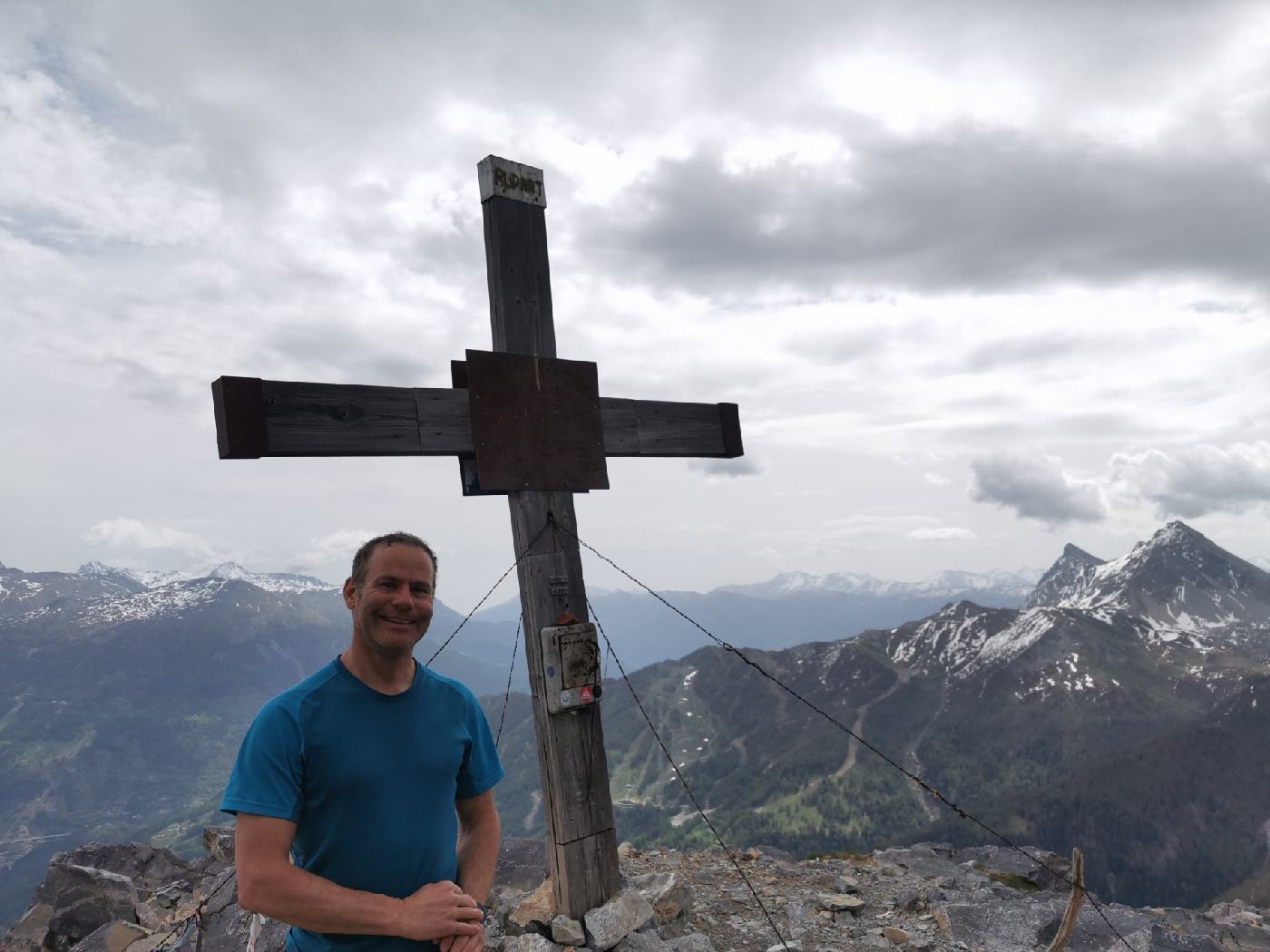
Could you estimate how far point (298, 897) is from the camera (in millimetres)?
3088

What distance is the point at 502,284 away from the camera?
7.93 m

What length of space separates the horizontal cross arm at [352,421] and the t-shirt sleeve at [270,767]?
3249mm

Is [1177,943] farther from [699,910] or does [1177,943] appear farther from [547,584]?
[547,584]

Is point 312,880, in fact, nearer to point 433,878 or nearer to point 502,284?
point 433,878

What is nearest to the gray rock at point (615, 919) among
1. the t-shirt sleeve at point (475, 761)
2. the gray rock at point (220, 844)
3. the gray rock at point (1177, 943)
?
the t-shirt sleeve at point (475, 761)

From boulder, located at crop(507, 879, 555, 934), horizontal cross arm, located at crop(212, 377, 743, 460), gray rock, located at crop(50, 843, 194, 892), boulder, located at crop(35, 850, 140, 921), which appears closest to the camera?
horizontal cross arm, located at crop(212, 377, 743, 460)

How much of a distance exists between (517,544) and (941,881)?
1031 cm

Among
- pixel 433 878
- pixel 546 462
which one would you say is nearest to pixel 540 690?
pixel 546 462

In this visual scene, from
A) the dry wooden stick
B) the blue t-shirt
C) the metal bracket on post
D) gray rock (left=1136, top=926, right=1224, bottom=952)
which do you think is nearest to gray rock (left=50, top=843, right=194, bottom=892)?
the metal bracket on post

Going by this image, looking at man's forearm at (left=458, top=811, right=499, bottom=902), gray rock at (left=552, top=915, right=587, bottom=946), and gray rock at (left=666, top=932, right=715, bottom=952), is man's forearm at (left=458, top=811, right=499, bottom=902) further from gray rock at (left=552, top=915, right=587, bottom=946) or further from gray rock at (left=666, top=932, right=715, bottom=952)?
gray rock at (left=666, top=932, right=715, bottom=952)

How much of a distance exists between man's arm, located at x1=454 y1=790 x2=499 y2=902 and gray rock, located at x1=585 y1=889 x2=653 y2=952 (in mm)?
3751

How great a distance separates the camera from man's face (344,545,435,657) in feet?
11.2

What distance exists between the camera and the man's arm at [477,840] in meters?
3.95

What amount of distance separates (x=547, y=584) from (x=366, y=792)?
169 inches
